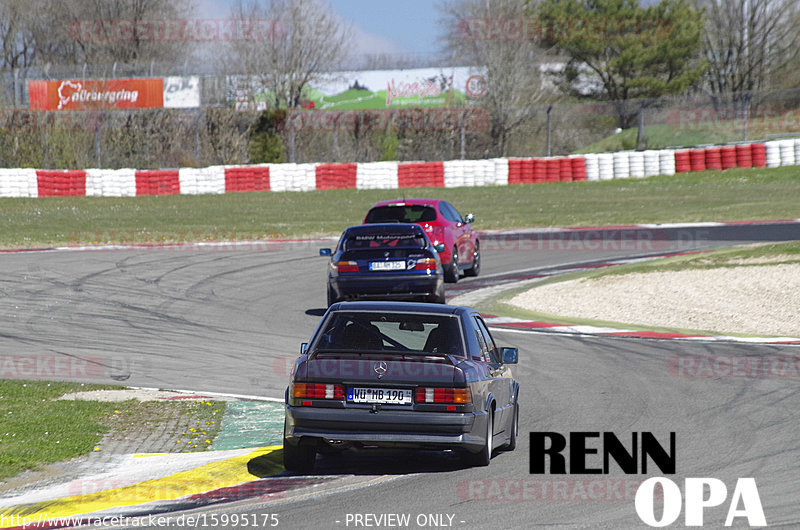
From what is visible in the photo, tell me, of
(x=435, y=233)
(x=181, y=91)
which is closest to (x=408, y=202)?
(x=435, y=233)

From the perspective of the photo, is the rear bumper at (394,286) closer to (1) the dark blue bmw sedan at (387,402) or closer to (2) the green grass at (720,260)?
(2) the green grass at (720,260)

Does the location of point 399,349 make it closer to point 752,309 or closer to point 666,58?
point 752,309

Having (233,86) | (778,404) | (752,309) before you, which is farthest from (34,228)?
(233,86)

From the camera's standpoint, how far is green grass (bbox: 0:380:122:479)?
25.7 ft

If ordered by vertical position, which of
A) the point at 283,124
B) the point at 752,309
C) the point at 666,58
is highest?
the point at 666,58

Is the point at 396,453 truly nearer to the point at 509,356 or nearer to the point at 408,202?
the point at 509,356

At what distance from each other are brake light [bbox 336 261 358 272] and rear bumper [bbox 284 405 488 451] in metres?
8.57

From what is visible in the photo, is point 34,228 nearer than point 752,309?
No

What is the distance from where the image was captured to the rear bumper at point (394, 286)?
1547 centimetres

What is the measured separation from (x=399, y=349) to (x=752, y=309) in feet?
35.5

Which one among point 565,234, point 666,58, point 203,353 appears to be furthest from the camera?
point 666,58

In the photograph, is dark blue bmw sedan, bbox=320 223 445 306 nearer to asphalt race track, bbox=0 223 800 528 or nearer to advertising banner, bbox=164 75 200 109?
asphalt race track, bbox=0 223 800 528

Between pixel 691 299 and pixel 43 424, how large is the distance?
12.0 m

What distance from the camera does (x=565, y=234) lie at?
94.8 feet
